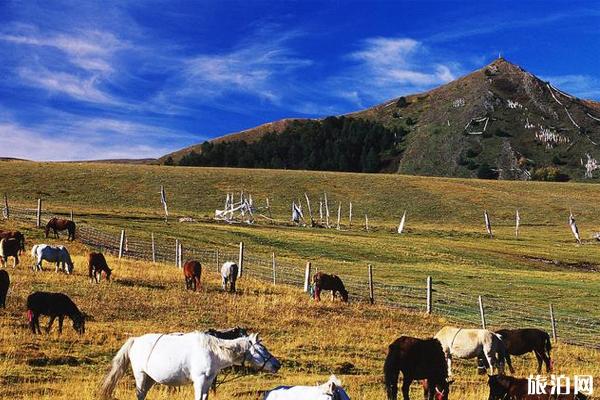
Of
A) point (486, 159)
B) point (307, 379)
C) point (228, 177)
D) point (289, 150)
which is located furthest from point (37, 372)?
point (289, 150)

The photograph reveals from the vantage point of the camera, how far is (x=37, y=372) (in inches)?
506

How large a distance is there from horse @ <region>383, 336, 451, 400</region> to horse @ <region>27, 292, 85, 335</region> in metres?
8.72

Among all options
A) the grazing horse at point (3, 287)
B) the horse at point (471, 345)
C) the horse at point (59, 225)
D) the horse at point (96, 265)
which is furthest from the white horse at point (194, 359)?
the horse at point (59, 225)

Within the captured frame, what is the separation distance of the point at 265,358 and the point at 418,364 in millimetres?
4223

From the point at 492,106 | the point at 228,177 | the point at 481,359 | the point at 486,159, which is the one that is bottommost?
the point at 481,359

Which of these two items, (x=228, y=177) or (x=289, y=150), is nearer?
(x=228, y=177)

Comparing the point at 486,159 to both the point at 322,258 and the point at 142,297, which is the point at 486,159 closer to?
the point at 322,258

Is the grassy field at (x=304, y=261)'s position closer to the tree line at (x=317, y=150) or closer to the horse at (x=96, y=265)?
the horse at (x=96, y=265)

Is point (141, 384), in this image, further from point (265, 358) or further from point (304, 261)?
point (304, 261)

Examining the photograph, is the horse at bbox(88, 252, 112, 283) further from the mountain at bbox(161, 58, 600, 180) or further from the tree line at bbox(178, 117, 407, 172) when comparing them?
the tree line at bbox(178, 117, 407, 172)

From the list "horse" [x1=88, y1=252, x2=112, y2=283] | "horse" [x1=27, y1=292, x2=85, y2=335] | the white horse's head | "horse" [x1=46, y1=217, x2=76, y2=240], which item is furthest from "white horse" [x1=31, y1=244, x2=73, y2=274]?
the white horse's head

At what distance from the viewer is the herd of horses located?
349 inches

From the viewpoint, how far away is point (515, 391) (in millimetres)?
10695

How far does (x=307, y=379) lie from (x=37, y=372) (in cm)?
577
